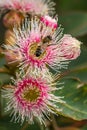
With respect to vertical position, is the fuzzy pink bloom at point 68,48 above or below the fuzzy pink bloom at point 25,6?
below

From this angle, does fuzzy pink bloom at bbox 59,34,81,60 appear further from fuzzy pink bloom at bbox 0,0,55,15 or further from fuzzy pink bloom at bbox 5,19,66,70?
fuzzy pink bloom at bbox 0,0,55,15

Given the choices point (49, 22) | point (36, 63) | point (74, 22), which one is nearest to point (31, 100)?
point (36, 63)

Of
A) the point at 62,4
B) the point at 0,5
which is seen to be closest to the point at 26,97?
the point at 0,5

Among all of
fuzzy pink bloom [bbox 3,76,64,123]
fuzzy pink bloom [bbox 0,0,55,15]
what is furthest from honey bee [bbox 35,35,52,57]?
fuzzy pink bloom [bbox 0,0,55,15]

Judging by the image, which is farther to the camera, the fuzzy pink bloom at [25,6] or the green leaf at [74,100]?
the fuzzy pink bloom at [25,6]

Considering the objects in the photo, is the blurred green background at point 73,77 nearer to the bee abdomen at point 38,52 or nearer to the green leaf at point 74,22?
the green leaf at point 74,22

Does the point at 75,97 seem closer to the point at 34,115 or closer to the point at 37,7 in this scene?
the point at 34,115

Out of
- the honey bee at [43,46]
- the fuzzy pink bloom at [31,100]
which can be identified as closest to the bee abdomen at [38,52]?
the honey bee at [43,46]
